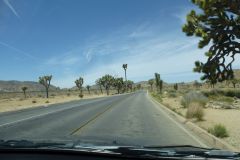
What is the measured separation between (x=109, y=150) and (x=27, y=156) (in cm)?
100

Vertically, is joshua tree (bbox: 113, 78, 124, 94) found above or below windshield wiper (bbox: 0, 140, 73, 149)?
above

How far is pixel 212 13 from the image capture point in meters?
18.3

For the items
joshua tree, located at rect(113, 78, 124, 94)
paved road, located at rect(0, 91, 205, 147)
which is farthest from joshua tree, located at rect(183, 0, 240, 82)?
joshua tree, located at rect(113, 78, 124, 94)

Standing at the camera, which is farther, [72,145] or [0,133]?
[0,133]

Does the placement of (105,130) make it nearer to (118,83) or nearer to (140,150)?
(140,150)

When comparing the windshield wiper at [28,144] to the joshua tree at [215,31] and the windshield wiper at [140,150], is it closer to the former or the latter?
the windshield wiper at [140,150]

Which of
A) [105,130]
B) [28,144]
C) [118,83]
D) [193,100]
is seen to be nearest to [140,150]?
[28,144]

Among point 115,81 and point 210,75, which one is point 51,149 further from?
point 115,81

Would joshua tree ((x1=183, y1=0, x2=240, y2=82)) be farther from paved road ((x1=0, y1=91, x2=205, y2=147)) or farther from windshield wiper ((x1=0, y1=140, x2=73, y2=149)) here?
windshield wiper ((x1=0, y1=140, x2=73, y2=149))

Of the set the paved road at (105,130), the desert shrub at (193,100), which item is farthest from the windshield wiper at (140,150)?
the desert shrub at (193,100)

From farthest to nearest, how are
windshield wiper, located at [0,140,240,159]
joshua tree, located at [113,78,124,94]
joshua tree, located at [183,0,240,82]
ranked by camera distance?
joshua tree, located at [113,78,124,94], joshua tree, located at [183,0,240,82], windshield wiper, located at [0,140,240,159]

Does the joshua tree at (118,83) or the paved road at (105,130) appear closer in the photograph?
the paved road at (105,130)

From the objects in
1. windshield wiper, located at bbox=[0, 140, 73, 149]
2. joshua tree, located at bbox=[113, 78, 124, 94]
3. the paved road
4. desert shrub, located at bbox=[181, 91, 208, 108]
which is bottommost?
the paved road

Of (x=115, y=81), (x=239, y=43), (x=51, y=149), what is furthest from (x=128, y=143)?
(x=115, y=81)
